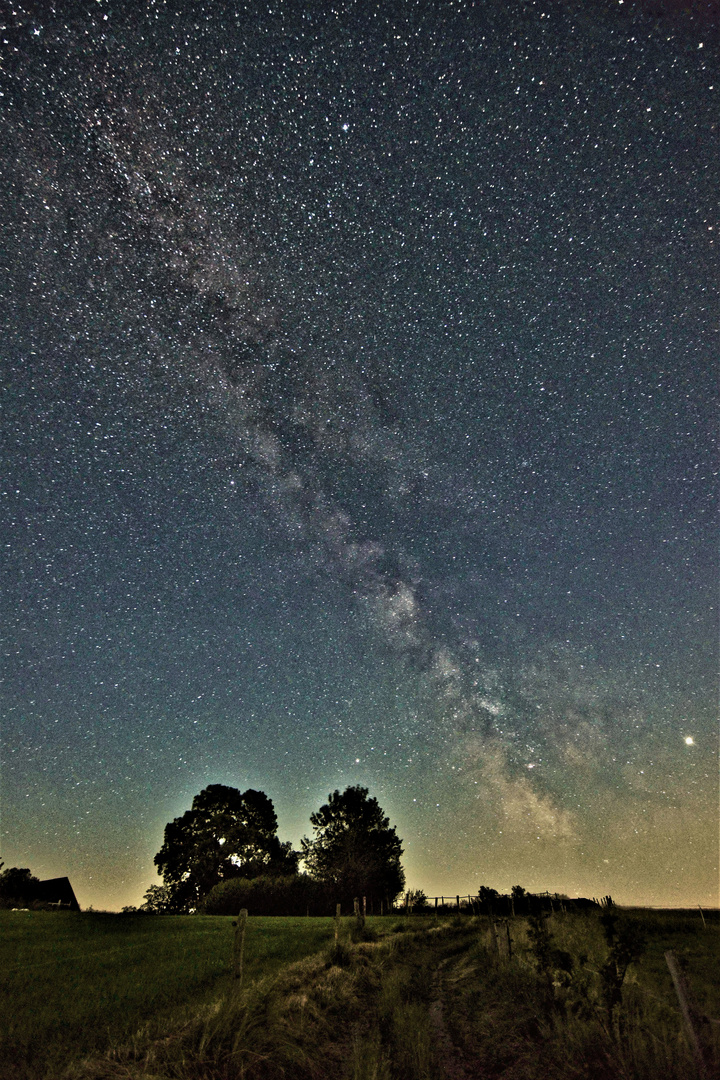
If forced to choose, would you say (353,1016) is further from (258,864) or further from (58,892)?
(58,892)

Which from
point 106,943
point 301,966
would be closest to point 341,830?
point 106,943

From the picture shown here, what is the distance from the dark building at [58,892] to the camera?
2378 inches

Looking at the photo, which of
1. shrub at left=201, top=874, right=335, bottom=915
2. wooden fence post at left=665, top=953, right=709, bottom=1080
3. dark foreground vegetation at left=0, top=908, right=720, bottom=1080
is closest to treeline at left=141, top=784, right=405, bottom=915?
shrub at left=201, top=874, right=335, bottom=915

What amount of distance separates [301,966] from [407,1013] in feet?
14.8

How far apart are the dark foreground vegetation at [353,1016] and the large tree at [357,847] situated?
162ft

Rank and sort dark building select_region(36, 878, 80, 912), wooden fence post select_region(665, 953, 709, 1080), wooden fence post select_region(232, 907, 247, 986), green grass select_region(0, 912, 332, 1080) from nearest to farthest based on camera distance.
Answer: wooden fence post select_region(665, 953, 709, 1080) < green grass select_region(0, 912, 332, 1080) < wooden fence post select_region(232, 907, 247, 986) < dark building select_region(36, 878, 80, 912)

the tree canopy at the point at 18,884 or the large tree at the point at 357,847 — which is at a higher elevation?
the large tree at the point at 357,847

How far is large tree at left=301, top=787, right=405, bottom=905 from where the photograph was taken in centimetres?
6109

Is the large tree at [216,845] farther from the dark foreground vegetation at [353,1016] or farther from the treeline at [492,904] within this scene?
the dark foreground vegetation at [353,1016]

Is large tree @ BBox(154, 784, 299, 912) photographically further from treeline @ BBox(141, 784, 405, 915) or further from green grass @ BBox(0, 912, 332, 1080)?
green grass @ BBox(0, 912, 332, 1080)

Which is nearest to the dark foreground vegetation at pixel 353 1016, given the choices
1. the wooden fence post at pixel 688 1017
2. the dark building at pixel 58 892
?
the wooden fence post at pixel 688 1017

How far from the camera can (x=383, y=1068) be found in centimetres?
734

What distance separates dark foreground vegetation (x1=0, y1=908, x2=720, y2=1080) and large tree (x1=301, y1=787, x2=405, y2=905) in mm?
49273

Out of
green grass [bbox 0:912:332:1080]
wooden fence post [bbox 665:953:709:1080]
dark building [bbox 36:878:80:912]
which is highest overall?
wooden fence post [bbox 665:953:709:1080]
